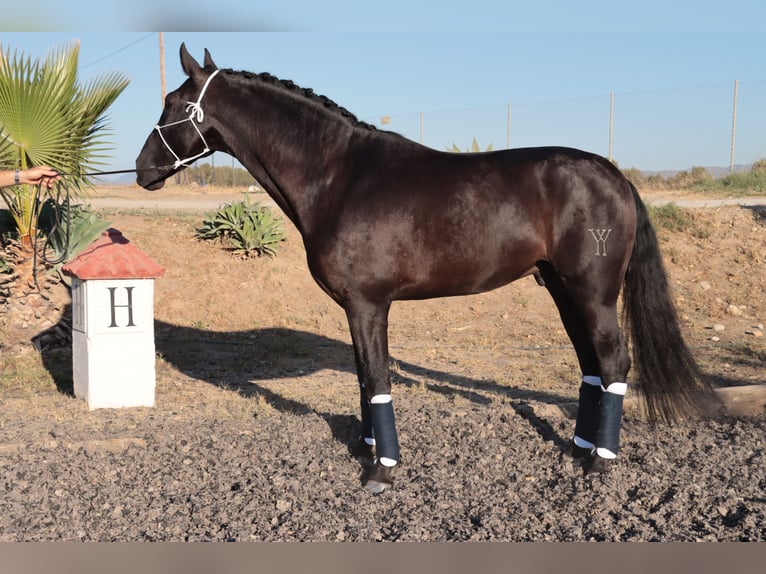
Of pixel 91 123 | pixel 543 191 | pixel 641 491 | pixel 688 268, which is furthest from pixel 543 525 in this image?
pixel 688 268

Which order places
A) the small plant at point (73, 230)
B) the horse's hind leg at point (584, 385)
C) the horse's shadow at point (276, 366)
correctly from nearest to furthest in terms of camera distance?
the horse's hind leg at point (584, 385) → the horse's shadow at point (276, 366) → the small plant at point (73, 230)

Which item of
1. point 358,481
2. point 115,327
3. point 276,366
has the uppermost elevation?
point 115,327

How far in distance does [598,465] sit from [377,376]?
145cm

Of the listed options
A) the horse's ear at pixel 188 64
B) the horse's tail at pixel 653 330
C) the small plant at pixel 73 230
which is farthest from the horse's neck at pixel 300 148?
the small plant at pixel 73 230

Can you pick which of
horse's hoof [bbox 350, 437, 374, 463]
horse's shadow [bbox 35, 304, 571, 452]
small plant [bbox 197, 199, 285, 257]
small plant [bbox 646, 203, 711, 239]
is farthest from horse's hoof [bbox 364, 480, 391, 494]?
small plant [bbox 646, 203, 711, 239]

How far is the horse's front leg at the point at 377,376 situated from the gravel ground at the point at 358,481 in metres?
0.15

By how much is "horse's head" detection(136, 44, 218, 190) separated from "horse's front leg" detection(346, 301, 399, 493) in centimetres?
143

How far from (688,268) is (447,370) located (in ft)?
20.3

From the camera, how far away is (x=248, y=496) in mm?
3979

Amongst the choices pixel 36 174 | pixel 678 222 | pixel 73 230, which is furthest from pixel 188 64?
pixel 678 222

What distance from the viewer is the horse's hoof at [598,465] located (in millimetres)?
4418

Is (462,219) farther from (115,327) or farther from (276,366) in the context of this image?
(276,366)

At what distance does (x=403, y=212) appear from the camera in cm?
423

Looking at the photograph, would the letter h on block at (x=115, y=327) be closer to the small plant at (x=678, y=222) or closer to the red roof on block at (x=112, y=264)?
the red roof on block at (x=112, y=264)
